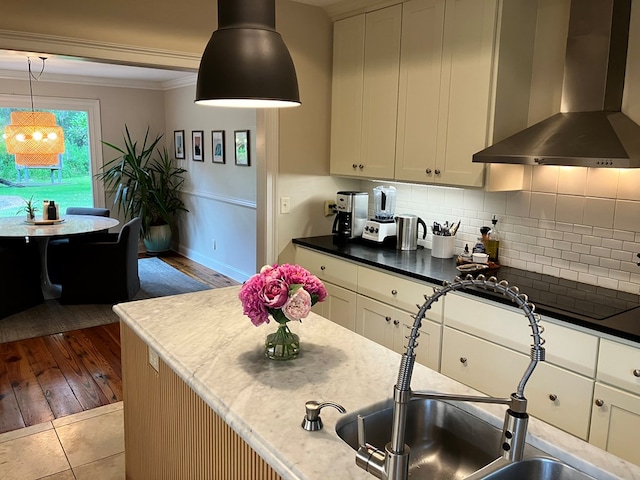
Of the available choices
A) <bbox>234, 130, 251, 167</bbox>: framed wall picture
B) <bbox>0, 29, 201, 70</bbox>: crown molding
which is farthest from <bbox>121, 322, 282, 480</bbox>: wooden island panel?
<bbox>234, 130, 251, 167</bbox>: framed wall picture

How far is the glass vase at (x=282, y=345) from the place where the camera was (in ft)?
5.67

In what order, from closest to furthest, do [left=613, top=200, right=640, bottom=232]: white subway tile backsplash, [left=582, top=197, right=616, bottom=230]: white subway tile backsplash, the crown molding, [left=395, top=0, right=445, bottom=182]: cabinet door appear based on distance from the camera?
[left=613, top=200, right=640, bottom=232]: white subway tile backsplash → [left=582, top=197, right=616, bottom=230]: white subway tile backsplash → the crown molding → [left=395, top=0, right=445, bottom=182]: cabinet door

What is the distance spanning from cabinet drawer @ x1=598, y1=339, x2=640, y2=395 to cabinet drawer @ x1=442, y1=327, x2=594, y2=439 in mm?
90

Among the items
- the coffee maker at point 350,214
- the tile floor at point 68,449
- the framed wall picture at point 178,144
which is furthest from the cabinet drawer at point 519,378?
the framed wall picture at point 178,144

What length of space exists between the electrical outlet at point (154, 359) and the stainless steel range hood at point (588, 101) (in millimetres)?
1828

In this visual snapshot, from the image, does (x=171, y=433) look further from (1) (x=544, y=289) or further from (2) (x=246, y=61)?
(1) (x=544, y=289)

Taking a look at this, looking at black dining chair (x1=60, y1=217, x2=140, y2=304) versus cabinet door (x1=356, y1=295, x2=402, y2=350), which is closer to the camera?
cabinet door (x1=356, y1=295, x2=402, y2=350)

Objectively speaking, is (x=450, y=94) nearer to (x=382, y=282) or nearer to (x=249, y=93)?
(x=382, y=282)

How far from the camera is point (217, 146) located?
6617 millimetres

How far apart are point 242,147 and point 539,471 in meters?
5.26

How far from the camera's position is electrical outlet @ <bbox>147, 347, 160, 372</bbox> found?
6.35 ft

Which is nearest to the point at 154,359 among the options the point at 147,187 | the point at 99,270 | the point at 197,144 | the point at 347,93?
the point at 347,93

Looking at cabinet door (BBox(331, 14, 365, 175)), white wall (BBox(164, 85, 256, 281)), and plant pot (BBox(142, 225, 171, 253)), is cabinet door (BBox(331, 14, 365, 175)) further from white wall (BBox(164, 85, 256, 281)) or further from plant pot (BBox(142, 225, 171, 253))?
plant pot (BBox(142, 225, 171, 253))

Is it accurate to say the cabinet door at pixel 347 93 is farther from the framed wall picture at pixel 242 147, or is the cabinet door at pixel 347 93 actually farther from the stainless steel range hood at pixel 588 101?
the framed wall picture at pixel 242 147
